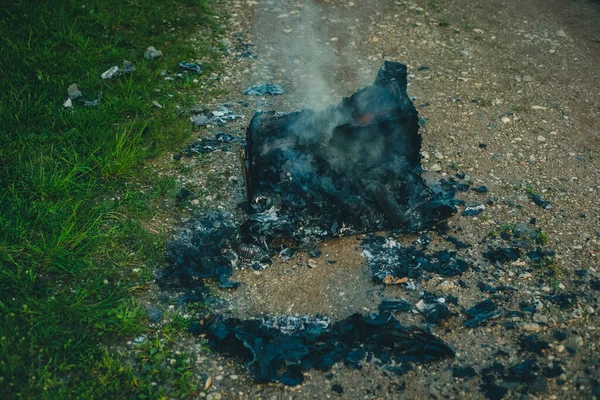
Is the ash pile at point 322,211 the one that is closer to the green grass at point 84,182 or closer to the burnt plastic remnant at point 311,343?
the burnt plastic remnant at point 311,343

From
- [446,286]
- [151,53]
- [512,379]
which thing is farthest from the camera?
[151,53]

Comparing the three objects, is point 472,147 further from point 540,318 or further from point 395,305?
point 395,305

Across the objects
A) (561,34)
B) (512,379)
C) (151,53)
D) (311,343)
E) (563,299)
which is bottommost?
(311,343)

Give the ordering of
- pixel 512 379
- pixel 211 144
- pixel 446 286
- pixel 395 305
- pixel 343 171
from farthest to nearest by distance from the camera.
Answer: pixel 211 144 → pixel 343 171 → pixel 446 286 → pixel 395 305 → pixel 512 379

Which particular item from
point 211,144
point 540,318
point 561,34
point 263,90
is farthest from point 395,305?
point 561,34

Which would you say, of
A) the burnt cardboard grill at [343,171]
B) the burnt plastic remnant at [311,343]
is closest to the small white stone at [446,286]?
the burnt plastic remnant at [311,343]

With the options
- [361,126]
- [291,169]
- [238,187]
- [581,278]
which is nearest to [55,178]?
[238,187]

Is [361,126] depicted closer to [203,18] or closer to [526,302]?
[526,302]
